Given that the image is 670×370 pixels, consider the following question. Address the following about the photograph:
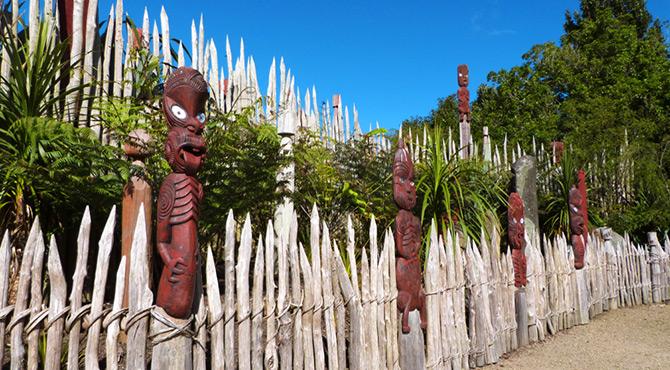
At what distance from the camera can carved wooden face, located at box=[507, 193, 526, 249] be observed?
5.39 meters

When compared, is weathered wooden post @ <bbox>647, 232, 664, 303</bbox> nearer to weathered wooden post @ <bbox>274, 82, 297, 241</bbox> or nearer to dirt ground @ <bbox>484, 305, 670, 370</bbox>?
dirt ground @ <bbox>484, 305, 670, 370</bbox>

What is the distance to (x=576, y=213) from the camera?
6.96 m

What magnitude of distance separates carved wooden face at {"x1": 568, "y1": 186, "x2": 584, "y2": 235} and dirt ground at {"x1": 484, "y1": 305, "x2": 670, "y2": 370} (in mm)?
1247

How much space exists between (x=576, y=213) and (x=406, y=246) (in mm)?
4159

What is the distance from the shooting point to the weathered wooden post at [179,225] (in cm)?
239

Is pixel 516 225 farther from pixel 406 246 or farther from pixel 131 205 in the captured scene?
pixel 131 205

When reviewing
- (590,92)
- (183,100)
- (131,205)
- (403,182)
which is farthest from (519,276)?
(590,92)

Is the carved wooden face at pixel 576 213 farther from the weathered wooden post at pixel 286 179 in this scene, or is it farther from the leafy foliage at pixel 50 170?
the leafy foliage at pixel 50 170

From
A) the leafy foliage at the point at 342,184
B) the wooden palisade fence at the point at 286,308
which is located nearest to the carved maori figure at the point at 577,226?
the wooden palisade fence at the point at 286,308

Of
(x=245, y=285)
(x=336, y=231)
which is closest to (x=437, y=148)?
(x=336, y=231)

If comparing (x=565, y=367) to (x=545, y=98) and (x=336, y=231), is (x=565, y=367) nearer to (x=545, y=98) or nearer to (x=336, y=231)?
(x=336, y=231)

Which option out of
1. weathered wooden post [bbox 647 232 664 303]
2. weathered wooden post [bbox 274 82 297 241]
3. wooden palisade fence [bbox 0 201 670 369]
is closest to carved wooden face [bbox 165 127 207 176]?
wooden palisade fence [bbox 0 201 670 369]

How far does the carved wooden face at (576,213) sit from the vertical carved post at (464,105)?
2150 millimetres

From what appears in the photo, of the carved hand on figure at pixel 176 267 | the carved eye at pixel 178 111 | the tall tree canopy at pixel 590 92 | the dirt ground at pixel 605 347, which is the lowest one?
the dirt ground at pixel 605 347
